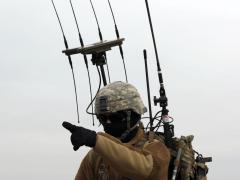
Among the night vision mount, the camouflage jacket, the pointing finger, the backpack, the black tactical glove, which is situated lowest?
the backpack

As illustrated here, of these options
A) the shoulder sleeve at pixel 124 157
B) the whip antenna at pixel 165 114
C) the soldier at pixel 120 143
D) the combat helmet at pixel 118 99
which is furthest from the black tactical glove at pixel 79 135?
the whip antenna at pixel 165 114

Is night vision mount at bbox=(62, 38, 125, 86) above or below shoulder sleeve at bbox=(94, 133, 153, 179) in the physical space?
above

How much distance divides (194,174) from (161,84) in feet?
5.30

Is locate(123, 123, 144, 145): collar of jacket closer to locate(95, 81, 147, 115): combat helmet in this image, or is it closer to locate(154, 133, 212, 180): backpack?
locate(95, 81, 147, 115): combat helmet

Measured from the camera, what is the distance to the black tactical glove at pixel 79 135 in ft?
22.0

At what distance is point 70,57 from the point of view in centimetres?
1059

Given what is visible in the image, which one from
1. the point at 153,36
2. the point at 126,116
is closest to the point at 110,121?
the point at 126,116

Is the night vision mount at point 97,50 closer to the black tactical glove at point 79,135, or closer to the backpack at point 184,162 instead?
the backpack at point 184,162

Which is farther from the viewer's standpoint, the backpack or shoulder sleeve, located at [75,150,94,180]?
the backpack

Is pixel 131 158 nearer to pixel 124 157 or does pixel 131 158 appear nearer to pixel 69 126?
pixel 124 157

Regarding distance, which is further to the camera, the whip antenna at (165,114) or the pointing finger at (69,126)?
the whip antenna at (165,114)

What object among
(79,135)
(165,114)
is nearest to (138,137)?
(165,114)

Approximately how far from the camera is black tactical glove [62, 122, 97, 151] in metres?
6.71

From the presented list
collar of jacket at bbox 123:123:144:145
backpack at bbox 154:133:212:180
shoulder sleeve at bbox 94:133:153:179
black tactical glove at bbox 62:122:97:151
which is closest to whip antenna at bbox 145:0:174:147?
backpack at bbox 154:133:212:180
